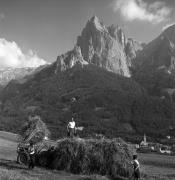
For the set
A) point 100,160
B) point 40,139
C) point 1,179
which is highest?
point 40,139

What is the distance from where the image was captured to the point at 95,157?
30.8 metres

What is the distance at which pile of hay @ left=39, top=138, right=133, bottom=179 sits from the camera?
99.1 feet

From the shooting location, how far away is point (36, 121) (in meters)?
41.5

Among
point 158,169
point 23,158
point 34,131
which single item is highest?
point 34,131

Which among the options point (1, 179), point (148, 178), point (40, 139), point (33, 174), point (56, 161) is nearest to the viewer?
point (1, 179)

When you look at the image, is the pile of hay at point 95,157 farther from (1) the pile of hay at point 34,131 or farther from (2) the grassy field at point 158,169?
(1) the pile of hay at point 34,131

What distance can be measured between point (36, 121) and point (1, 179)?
65.2 ft

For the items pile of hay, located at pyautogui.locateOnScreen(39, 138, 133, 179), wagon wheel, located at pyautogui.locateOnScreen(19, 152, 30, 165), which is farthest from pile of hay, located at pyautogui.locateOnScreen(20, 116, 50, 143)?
pile of hay, located at pyautogui.locateOnScreen(39, 138, 133, 179)

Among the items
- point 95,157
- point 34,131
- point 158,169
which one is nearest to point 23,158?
point 34,131

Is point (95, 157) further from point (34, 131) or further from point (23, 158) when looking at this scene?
point (34, 131)

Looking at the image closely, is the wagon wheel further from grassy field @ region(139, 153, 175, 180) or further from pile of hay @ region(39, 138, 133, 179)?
grassy field @ region(139, 153, 175, 180)

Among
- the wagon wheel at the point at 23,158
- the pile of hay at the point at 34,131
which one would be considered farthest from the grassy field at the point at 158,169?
the pile of hay at the point at 34,131

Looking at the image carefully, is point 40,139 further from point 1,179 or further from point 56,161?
point 1,179

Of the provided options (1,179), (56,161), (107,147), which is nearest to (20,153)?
(56,161)
